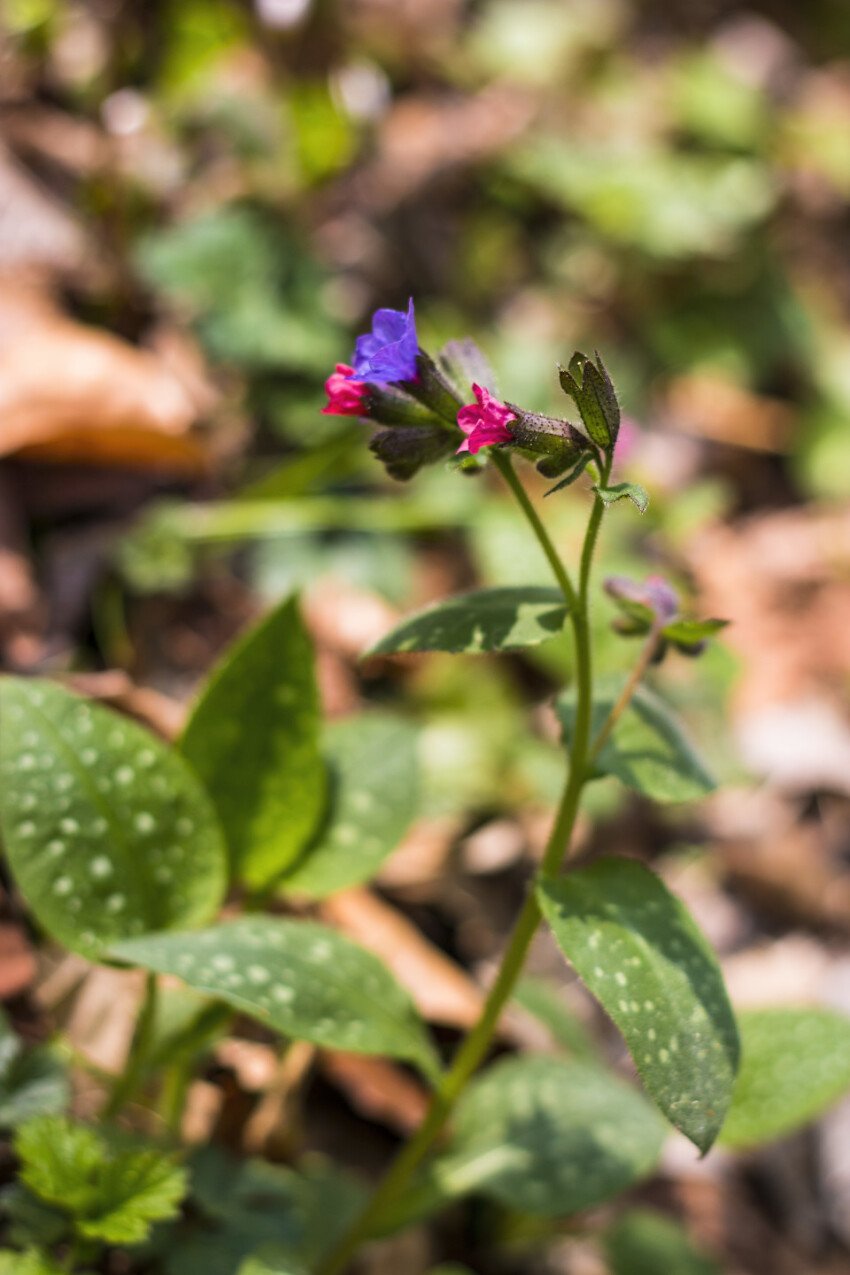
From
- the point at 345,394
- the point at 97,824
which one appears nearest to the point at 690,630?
the point at 345,394

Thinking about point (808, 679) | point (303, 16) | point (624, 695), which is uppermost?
point (303, 16)

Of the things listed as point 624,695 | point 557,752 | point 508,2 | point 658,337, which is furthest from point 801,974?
point 508,2

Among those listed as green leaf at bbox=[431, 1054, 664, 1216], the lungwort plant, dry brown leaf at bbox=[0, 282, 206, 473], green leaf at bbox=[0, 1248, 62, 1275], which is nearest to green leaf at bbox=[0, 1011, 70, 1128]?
the lungwort plant

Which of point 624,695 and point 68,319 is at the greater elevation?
point 68,319

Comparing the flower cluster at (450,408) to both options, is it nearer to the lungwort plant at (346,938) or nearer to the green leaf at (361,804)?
the lungwort plant at (346,938)

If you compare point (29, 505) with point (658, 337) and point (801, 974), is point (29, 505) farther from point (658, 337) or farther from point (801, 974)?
point (658, 337)
